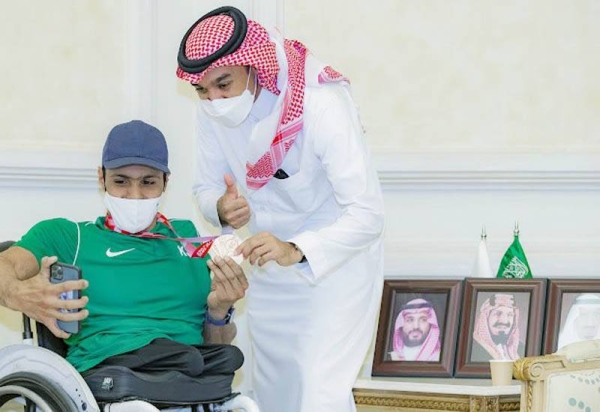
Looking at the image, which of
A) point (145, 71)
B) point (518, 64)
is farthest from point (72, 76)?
point (518, 64)

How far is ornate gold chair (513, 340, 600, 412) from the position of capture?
3.17 m

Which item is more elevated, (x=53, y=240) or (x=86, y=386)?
(x=53, y=240)

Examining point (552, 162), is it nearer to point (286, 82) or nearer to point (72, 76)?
point (286, 82)

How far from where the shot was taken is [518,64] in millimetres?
4219

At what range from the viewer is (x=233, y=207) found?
3.18 metres

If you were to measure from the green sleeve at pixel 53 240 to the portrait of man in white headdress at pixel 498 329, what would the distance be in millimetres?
1358

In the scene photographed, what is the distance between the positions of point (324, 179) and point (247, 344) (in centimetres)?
102

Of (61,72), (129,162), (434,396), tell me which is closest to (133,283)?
(129,162)

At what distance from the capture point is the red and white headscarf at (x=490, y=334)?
12.5 ft

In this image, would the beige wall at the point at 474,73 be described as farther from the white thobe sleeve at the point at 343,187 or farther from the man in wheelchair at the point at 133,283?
the man in wheelchair at the point at 133,283

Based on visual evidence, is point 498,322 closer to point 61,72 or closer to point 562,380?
point 562,380

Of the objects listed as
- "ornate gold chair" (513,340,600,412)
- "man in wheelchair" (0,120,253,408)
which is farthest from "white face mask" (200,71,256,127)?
"ornate gold chair" (513,340,600,412)

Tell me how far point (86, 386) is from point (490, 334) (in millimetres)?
1517

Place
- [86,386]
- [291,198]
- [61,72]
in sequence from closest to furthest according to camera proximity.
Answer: [86,386] → [291,198] → [61,72]
